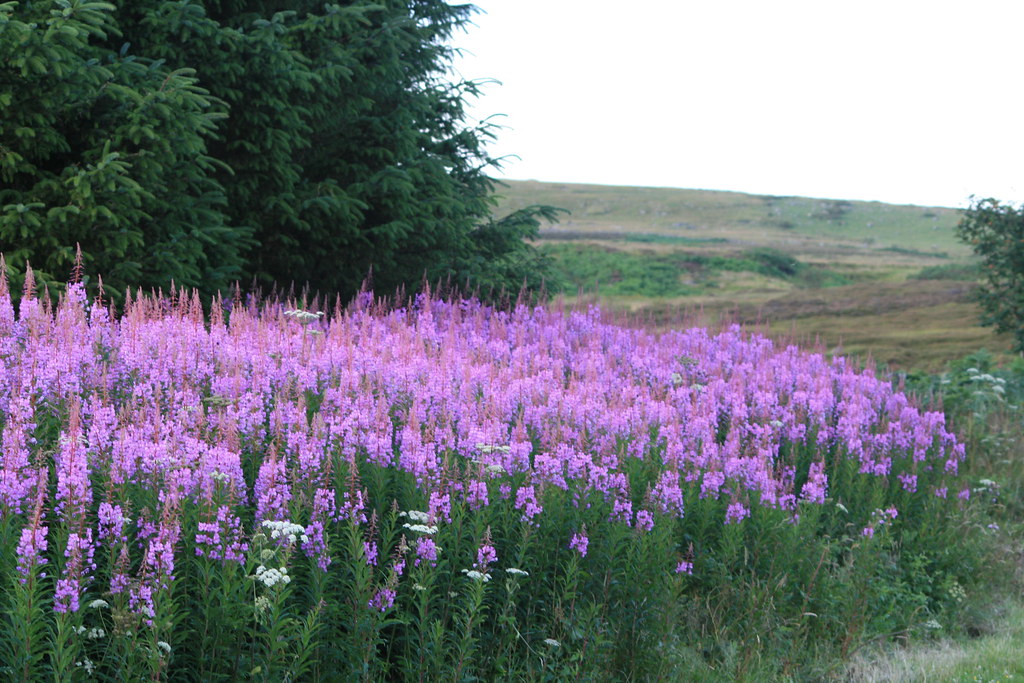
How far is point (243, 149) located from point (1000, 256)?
50.5 feet

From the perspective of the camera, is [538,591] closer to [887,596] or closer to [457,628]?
[457,628]

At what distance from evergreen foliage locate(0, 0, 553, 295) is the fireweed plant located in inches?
59.4

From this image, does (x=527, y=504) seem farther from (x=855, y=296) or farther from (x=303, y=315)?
(x=855, y=296)

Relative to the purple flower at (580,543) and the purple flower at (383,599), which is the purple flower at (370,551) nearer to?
the purple flower at (383,599)

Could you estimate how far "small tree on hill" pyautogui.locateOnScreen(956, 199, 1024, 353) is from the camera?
60.5ft

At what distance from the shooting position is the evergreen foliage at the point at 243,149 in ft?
27.4

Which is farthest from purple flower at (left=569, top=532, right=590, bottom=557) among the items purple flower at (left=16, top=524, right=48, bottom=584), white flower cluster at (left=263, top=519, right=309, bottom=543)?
purple flower at (left=16, top=524, right=48, bottom=584)

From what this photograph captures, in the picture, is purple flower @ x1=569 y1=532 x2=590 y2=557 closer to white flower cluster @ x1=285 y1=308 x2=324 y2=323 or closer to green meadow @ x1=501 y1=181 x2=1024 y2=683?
green meadow @ x1=501 y1=181 x2=1024 y2=683

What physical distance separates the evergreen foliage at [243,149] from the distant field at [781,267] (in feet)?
4.52

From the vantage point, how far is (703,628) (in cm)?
550

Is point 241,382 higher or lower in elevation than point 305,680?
higher

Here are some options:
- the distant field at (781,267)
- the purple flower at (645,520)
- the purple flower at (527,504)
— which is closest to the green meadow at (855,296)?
the distant field at (781,267)

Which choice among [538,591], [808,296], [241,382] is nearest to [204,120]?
[241,382]

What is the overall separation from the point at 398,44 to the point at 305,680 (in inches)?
354
